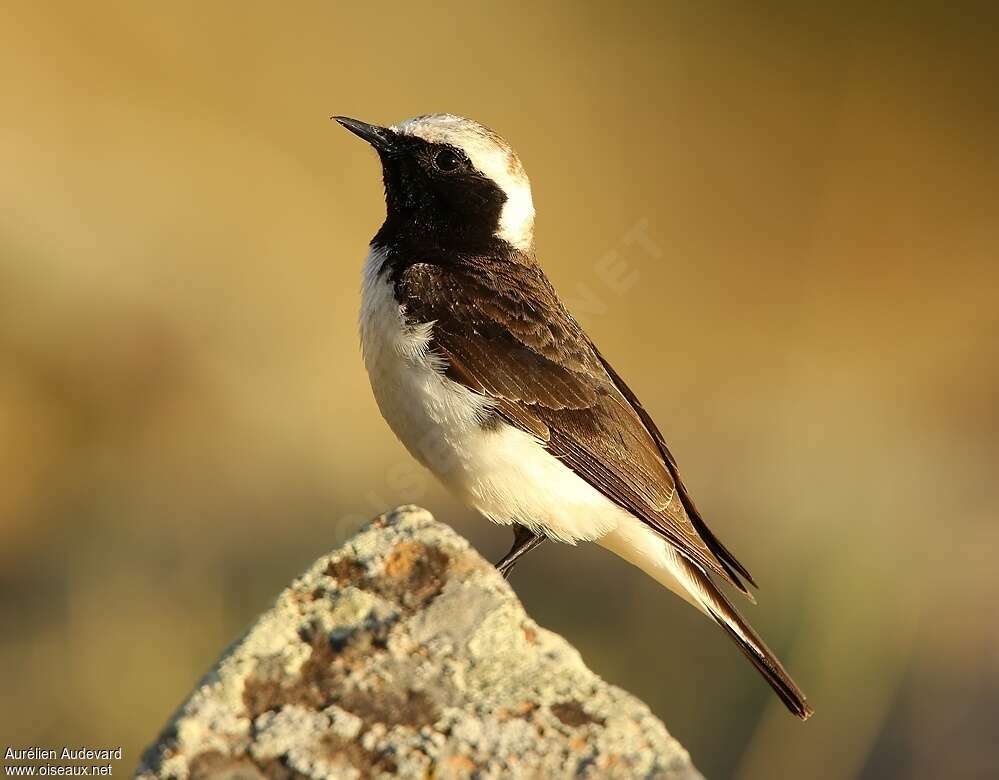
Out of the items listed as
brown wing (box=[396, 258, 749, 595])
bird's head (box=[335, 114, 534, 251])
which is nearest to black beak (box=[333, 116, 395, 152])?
bird's head (box=[335, 114, 534, 251])

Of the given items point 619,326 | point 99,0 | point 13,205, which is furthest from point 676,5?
point 13,205

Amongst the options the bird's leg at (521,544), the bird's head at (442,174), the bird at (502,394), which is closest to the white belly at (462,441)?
the bird at (502,394)

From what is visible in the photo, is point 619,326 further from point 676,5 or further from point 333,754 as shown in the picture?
point 333,754

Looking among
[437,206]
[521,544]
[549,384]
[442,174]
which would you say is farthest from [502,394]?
[442,174]

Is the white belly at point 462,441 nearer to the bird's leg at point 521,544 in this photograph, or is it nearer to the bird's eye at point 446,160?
the bird's leg at point 521,544

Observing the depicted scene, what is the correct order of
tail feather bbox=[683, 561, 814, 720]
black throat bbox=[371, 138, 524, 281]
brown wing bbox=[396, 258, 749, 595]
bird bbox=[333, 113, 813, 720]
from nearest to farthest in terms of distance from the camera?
tail feather bbox=[683, 561, 814, 720], bird bbox=[333, 113, 813, 720], brown wing bbox=[396, 258, 749, 595], black throat bbox=[371, 138, 524, 281]

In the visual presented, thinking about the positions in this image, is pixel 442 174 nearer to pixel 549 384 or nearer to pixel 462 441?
pixel 549 384

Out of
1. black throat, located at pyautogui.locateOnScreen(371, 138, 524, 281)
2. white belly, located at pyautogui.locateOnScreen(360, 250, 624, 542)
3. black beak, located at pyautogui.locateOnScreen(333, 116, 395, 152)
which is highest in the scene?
black beak, located at pyautogui.locateOnScreen(333, 116, 395, 152)

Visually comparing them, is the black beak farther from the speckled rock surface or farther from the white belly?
the speckled rock surface
